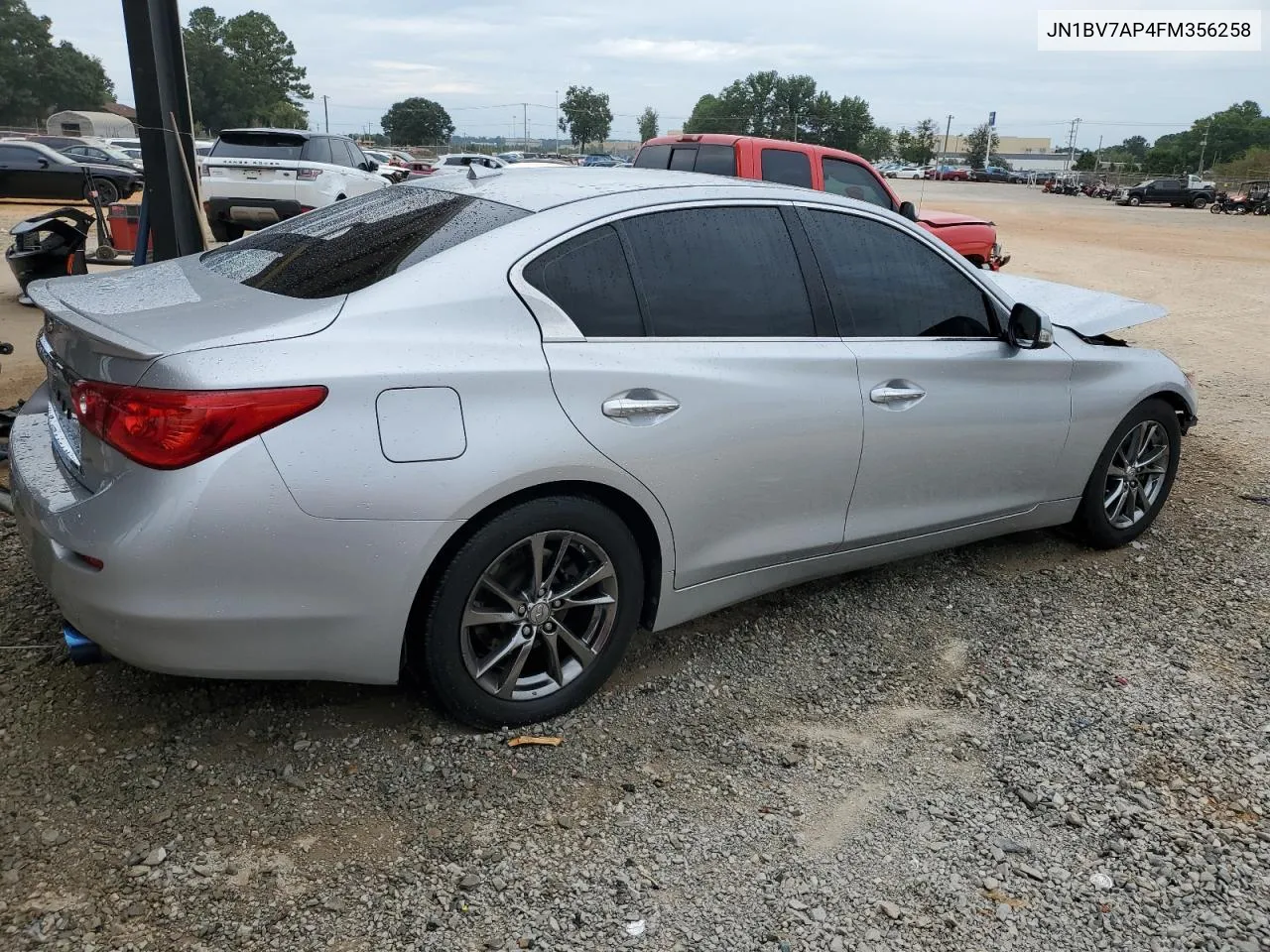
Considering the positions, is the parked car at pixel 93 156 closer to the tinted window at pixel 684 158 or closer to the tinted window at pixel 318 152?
the tinted window at pixel 318 152

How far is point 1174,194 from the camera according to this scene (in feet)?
146

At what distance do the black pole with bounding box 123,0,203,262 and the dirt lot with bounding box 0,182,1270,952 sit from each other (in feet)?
11.2

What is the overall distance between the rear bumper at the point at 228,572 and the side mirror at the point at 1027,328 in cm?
243

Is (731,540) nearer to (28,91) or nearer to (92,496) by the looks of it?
(92,496)

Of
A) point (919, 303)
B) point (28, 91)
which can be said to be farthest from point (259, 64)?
point (919, 303)

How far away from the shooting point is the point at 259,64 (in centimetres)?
9700

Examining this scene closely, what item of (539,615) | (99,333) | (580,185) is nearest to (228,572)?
(99,333)

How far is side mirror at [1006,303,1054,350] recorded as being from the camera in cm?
385

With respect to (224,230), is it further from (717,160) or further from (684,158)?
(717,160)

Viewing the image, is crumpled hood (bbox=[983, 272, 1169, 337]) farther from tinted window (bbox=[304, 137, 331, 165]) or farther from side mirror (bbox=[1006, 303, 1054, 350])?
tinted window (bbox=[304, 137, 331, 165])

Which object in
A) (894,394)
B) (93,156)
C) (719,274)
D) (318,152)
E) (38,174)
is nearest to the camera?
(719,274)

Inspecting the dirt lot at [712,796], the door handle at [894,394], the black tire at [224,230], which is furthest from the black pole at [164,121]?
the black tire at [224,230]

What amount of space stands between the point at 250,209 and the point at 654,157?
253 inches

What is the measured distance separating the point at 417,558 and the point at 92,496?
81 centimetres
